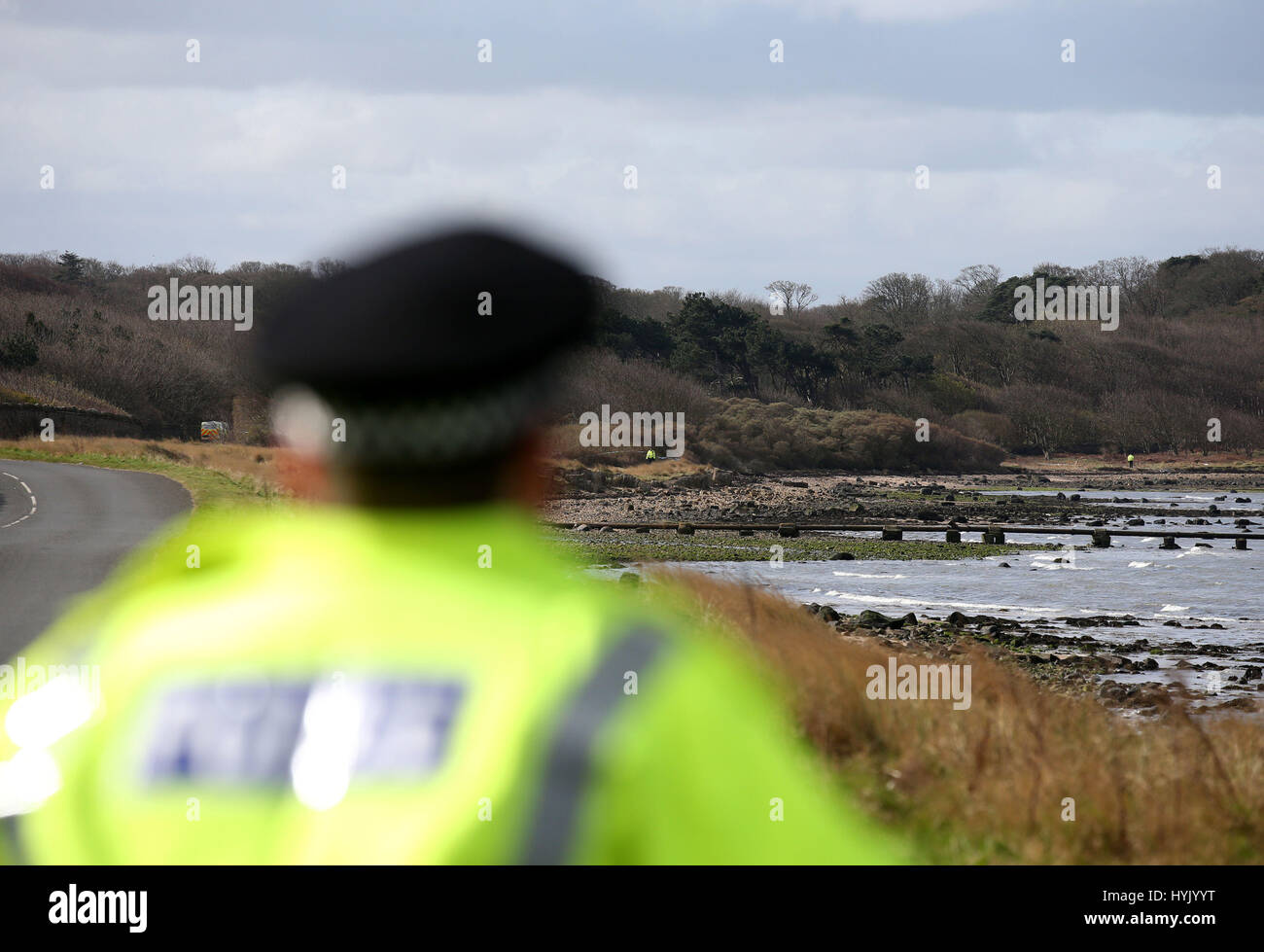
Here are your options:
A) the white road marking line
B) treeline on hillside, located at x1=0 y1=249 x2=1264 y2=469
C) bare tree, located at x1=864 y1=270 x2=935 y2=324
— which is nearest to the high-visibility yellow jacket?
the white road marking line

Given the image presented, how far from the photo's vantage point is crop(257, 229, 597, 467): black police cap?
1.02 meters

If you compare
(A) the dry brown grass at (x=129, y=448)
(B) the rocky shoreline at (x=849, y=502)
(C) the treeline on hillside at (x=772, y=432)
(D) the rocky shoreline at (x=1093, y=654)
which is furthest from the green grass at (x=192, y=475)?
(C) the treeline on hillside at (x=772, y=432)

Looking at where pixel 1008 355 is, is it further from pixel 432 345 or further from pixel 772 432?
pixel 432 345

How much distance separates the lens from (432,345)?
1.04 metres

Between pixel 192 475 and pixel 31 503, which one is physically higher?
pixel 192 475

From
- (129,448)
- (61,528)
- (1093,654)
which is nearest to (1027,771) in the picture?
(1093,654)

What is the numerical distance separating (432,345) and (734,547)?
33.3 meters

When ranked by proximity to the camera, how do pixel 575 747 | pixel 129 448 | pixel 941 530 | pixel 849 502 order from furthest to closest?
pixel 849 502 → pixel 129 448 → pixel 941 530 → pixel 575 747

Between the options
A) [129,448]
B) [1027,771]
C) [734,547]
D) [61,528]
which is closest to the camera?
[1027,771]

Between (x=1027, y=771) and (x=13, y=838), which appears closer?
(x=13, y=838)

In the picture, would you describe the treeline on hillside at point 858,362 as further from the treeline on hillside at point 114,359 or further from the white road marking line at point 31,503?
the white road marking line at point 31,503
